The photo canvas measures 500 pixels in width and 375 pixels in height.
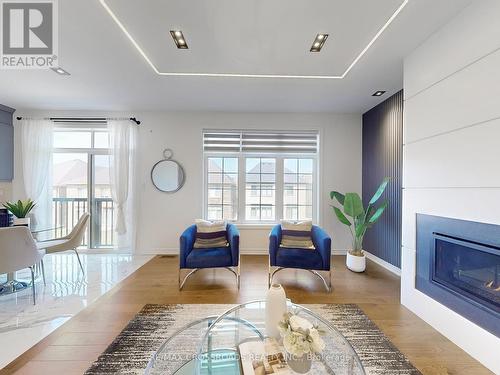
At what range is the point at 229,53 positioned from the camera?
8.19 feet

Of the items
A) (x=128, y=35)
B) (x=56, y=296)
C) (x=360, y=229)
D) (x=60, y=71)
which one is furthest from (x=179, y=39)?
(x=360, y=229)

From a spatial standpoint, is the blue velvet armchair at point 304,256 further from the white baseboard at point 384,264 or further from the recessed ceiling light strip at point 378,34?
the recessed ceiling light strip at point 378,34

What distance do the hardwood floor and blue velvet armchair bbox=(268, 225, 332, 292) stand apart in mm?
298

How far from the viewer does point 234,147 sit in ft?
14.9

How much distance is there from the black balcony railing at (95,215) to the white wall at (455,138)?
474 cm

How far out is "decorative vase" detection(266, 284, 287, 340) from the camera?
1.47m

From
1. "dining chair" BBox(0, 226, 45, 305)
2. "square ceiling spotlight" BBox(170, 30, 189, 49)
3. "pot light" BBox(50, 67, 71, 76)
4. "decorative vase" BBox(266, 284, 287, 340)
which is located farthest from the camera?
"pot light" BBox(50, 67, 71, 76)

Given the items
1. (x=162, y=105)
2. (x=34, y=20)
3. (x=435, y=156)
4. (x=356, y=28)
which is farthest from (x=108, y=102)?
(x=435, y=156)

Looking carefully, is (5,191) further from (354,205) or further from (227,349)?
(354,205)

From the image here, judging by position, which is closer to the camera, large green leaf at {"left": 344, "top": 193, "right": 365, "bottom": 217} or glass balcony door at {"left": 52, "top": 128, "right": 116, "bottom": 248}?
large green leaf at {"left": 344, "top": 193, "right": 365, "bottom": 217}

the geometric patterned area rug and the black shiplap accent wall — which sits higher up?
the black shiplap accent wall

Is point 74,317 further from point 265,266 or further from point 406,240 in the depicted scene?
point 406,240

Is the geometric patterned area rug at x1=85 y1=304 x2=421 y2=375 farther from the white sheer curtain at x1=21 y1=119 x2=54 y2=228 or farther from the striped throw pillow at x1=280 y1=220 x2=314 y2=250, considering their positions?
the white sheer curtain at x1=21 y1=119 x2=54 y2=228

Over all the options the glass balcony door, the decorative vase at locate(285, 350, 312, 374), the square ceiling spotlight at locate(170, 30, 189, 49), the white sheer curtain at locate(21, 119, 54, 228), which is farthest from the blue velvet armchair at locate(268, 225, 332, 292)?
the white sheer curtain at locate(21, 119, 54, 228)
